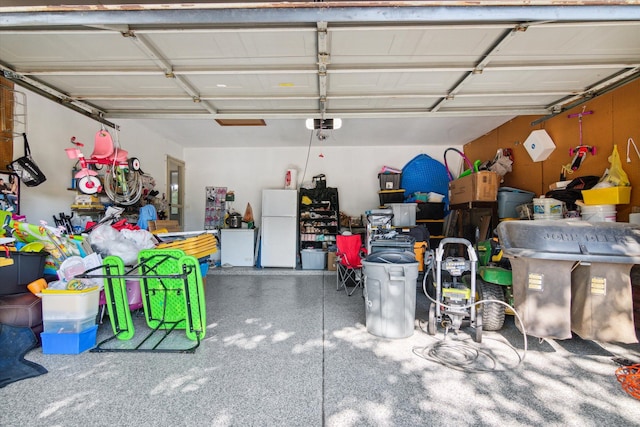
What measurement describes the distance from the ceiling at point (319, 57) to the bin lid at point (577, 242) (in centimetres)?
145

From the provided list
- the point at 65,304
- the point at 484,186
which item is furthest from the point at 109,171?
the point at 484,186

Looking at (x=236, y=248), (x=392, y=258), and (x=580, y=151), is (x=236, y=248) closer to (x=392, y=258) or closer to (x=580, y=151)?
(x=392, y=258)

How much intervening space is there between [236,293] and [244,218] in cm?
277

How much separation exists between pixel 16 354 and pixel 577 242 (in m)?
4.53

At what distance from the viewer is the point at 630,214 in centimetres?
301

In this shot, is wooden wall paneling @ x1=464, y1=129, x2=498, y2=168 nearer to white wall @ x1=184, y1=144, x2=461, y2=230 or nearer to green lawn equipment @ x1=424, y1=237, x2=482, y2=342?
white wall @ x1=184, y1=144, x2=461, y2=230

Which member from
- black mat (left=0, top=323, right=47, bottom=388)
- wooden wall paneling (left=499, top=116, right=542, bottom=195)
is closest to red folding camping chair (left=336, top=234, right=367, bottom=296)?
wooden wall paneling (left=499, top=116, right=542, bottom=195)

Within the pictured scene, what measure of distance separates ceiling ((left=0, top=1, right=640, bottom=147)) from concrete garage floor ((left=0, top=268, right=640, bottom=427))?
234 cm

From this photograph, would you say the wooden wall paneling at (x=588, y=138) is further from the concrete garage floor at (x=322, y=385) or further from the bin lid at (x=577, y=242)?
the concrete garage floor at (x=322, y=385)

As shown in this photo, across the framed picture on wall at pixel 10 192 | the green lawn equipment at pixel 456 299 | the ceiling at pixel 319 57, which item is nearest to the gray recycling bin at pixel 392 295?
the green lawn equipment at pixel 456 299

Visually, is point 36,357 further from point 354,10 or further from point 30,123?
point 354,10

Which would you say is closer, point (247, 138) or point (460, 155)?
point (247, 138)

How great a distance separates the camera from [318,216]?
6.84 metres

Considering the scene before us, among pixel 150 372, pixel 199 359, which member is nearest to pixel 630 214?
pixel 199 359
